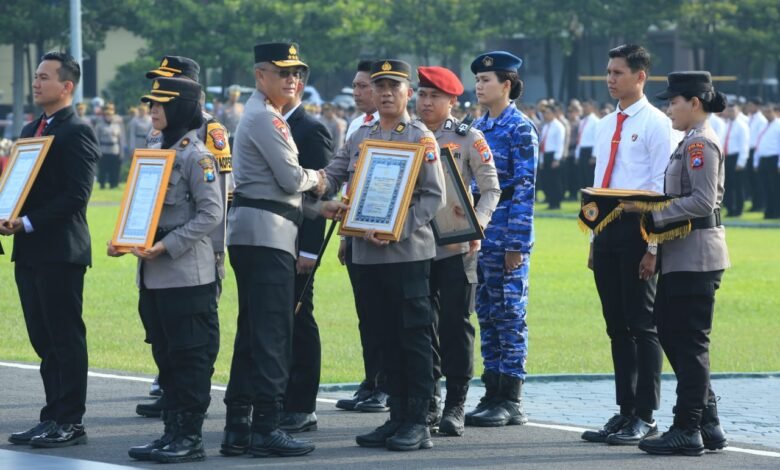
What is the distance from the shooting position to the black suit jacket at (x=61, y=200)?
8359 mm

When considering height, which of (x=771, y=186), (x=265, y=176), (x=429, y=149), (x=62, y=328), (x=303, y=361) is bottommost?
(x=771, y=186)

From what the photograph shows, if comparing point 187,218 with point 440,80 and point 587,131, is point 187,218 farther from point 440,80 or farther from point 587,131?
point 587,131

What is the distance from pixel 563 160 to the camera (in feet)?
113

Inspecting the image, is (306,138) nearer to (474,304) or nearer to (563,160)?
(474,304)

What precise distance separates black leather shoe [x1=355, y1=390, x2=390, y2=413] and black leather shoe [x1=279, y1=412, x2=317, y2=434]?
66 centimetres

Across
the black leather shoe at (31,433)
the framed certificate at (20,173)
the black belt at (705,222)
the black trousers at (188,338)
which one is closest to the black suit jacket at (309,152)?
the black trousers at (188,338)

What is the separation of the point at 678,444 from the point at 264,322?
2.23 meters

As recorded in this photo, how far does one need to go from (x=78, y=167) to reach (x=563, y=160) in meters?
26.6

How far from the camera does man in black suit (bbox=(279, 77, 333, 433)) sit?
891 centimetres

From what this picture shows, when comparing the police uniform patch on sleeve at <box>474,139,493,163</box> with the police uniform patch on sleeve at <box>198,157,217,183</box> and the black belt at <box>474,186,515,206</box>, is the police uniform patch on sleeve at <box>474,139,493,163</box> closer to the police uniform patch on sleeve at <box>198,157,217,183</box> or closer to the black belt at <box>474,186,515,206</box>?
the black belt at <box>474,186,515,206</box>

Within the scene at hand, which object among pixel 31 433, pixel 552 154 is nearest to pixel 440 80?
pixel 31 433

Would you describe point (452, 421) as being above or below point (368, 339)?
below

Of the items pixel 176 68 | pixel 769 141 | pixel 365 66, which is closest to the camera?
pixel 176 68

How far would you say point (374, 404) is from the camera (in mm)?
9648
